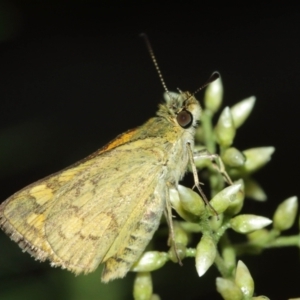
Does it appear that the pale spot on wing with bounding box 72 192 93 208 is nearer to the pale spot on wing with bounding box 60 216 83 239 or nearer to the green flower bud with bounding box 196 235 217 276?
the pale spot on wing with bounding box 60 216 83 239

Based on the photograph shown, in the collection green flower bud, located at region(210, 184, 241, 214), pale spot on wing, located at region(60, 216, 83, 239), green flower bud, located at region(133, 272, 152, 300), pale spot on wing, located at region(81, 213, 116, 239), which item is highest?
pale spot on wing, located at region(60, 216, 83, 239)

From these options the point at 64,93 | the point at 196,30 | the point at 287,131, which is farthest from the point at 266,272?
the point at 196,30

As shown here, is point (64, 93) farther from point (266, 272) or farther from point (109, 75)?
point (266, 272)

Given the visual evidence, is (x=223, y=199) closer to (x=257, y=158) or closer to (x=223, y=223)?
(x=223, y=223)

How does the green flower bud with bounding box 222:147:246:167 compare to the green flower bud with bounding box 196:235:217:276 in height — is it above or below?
above

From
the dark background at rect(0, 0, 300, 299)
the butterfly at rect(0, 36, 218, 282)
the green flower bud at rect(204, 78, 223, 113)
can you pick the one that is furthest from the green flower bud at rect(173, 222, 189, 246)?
the dark background at rect(0, 0, 300, 299)

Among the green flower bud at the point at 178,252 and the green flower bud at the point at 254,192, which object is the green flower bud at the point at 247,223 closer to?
the green flower bud at the point at 178,252
